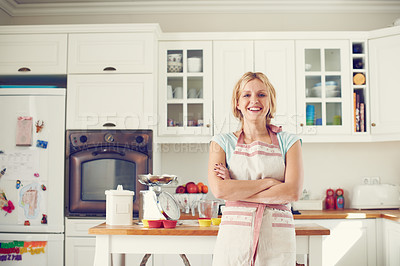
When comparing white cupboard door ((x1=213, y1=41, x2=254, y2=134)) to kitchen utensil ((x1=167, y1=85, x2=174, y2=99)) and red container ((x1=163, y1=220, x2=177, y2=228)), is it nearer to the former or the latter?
kitchen utensil ((x1=167, y1=85, x2=174, y2=99))

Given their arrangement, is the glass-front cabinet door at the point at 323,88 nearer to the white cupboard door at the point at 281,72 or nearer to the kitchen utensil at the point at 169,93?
the white cupboard door at the point at 281,72

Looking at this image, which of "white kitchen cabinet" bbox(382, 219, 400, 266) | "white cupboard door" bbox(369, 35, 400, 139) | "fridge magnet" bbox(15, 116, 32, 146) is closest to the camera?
"white kitchen cabinet" bbox(382, 219, 400, 266)

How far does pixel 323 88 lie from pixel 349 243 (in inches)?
49.5

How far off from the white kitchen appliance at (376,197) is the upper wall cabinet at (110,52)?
2.03 m

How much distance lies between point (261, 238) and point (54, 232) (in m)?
2.01

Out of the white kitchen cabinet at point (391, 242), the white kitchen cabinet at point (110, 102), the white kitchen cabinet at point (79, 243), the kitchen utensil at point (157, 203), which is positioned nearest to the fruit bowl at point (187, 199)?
the white kitchen cabinet at point (79, 243)

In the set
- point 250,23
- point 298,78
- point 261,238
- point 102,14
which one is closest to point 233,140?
point 261,238

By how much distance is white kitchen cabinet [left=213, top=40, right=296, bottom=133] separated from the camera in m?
3.50

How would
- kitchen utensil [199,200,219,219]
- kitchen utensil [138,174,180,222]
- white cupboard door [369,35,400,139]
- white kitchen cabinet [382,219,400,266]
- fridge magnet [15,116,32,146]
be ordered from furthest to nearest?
white cupboard door [369,35,400,139]
fridge magnet [15,116,32,146]
white kitchen cabinet [382,219,400,266]
kitchen utensil [199,200,219,219]
kitchen utensil [138,174,180,222]

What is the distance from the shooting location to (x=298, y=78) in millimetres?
3527

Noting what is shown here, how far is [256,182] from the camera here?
5.73 feet

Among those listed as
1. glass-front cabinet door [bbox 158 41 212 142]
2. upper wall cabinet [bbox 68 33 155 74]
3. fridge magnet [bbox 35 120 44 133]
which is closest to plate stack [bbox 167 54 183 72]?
glass-front cabinet door [bbox 158 41 212 142]

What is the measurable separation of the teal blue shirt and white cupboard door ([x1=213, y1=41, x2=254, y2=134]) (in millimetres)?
1597

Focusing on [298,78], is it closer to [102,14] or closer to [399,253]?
[399,253]
